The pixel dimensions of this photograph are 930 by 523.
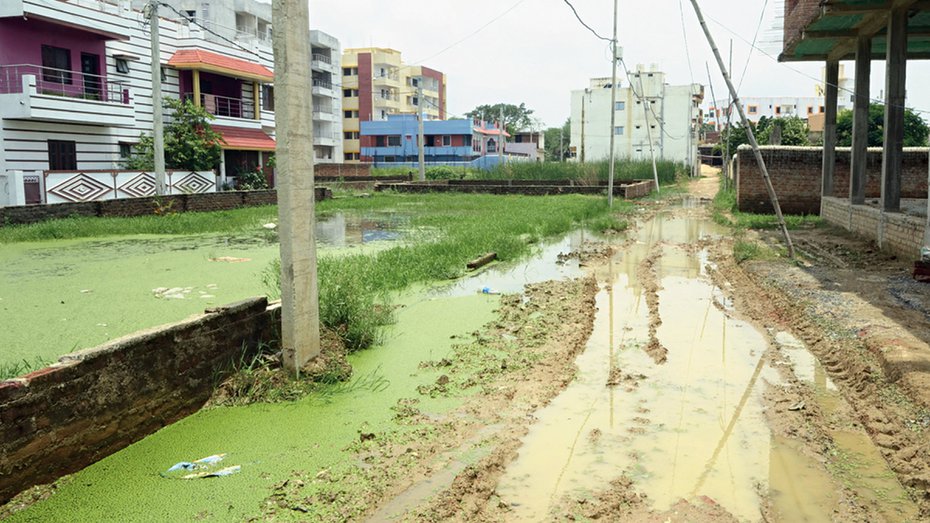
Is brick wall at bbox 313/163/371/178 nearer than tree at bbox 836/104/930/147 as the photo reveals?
No

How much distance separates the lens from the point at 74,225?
1566 centimetres

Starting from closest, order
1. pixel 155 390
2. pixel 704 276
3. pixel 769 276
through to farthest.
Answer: pixel 155 390 → pixel 769 276 → pixel 704 276

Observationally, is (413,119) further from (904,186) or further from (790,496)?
(790,496)

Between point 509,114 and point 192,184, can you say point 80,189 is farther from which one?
point 509,114

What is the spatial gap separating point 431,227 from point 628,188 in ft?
40.6

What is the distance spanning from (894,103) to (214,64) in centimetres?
2392

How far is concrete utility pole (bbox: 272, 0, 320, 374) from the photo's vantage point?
534 cm

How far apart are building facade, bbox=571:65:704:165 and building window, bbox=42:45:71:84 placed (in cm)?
4571

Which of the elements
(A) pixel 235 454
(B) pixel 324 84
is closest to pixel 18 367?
(A) pixel 235 454

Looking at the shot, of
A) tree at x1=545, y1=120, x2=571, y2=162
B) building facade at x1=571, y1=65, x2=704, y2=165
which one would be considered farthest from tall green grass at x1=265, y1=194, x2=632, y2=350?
tree at x1=545, y1=120, x2=571, y2=162

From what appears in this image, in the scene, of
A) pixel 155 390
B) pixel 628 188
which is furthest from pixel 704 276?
pixel 628 188

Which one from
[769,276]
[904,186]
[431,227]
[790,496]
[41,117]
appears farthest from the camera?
[41,117]

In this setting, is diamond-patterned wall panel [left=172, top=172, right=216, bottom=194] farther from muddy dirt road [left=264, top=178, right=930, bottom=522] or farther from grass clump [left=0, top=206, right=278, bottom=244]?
muddy dirt road [left=264, top=178, right=930, bottom=522]

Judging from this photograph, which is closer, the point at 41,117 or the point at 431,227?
the point at 431,227
